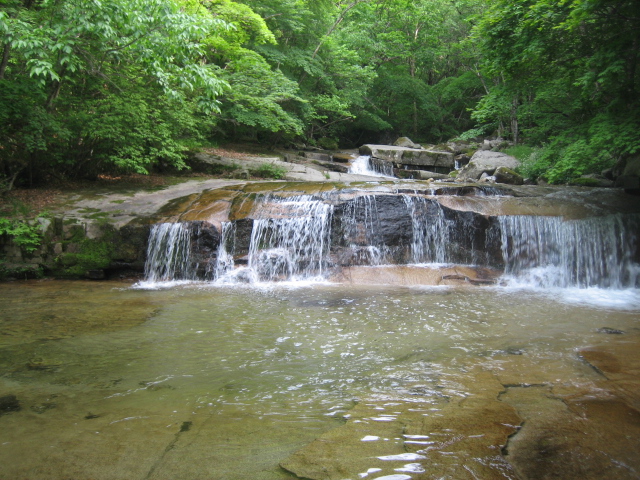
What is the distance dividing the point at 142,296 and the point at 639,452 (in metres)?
6.95

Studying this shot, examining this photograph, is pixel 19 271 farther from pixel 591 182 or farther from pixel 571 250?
pixel 591 182

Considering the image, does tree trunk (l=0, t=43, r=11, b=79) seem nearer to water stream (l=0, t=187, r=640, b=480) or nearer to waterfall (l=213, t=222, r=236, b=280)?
water stream (l=0, t=187, r=640, b=480)

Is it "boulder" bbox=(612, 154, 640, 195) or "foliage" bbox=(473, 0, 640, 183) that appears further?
"boulder" bbox=(612, 154, 640, 195)

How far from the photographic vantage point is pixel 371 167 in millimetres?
18359

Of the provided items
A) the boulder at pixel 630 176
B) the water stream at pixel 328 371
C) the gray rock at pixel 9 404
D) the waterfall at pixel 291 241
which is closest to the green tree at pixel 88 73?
the waterfall at pixel 291 241

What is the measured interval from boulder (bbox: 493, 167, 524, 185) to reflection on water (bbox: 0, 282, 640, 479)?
778cm

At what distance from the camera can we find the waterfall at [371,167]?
1802 cm

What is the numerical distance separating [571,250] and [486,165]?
7.13 m

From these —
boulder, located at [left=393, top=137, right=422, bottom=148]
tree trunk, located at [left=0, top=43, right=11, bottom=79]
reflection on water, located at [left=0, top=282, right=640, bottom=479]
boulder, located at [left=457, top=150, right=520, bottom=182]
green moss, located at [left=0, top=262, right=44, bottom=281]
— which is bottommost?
reflection on water, located at [left=0, top=282, right=640, bottom=479]

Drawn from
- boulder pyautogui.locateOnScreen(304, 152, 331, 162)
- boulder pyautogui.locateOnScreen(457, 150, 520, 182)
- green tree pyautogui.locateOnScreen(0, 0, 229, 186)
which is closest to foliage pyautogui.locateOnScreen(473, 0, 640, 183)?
boulder pyautogui.locateOnScreen(457, 150, 520, 182)

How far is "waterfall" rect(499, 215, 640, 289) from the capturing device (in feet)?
29.0

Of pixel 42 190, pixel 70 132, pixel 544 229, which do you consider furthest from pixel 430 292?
pixel 42 190

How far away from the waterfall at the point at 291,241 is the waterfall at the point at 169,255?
145 centimetres

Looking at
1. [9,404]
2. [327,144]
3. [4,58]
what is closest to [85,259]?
[4,58]
